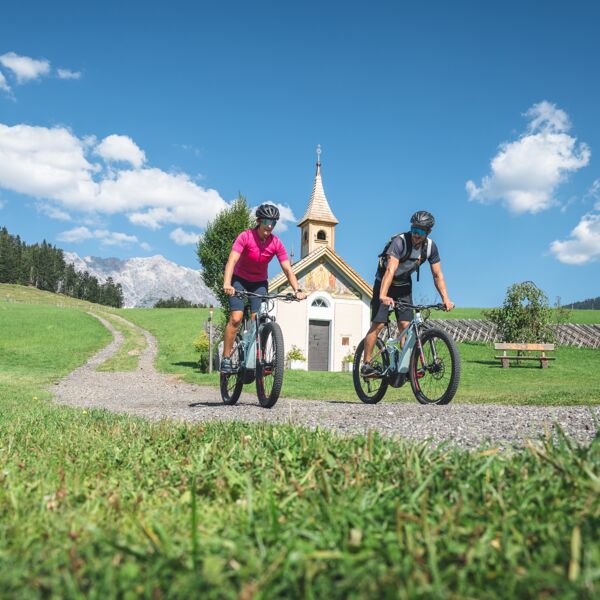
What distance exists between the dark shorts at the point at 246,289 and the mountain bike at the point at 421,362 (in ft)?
5.94

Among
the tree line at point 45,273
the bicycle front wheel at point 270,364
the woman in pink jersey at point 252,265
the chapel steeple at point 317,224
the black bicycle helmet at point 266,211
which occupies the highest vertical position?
the tree line at point 45,273

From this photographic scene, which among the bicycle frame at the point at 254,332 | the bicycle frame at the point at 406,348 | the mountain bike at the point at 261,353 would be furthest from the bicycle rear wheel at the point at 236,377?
the bicycle frame at the point at 406,348

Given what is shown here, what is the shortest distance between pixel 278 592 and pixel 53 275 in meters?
165

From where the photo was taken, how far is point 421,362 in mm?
7660

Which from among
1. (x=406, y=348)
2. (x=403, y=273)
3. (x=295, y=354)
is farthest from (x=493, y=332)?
(x=403, y=273)

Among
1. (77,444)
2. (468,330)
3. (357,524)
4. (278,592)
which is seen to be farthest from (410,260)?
(468,330)

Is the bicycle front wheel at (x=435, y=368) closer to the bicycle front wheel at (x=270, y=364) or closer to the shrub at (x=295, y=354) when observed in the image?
the bicycle front wheel at (x=270, y=364)

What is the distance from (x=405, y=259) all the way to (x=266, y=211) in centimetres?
209

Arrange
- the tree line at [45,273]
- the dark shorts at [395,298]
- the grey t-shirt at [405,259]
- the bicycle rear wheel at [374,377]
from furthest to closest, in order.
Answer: the tree line at [45,273], the bicycle rear wheel at [374,377], the dark shorts at [395,298], the grey t-shirt at [405,259]

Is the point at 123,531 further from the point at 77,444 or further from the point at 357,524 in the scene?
the point at 77,444

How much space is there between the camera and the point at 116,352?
32.4 metres

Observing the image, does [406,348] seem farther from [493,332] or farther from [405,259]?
[493,332]

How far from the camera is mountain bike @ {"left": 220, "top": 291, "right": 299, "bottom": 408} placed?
7.20 meters

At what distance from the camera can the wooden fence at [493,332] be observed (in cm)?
4028
